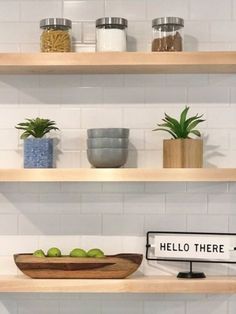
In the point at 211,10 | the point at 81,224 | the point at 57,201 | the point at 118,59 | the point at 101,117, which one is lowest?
the point at 81,224

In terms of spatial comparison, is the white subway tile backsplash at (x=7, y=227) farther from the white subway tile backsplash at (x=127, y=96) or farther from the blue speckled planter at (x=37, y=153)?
the white subway tile backsplash at (x=127, y=96)

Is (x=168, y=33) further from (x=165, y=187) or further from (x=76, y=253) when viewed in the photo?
(x=76, y=253)

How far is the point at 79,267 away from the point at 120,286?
19 centimetres

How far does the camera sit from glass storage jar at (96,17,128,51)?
2982 mm

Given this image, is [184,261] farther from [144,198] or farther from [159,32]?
[159,32]

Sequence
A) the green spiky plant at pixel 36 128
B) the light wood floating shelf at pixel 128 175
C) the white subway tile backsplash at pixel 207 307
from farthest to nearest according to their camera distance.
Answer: the white subway tile backsplash at pixel 207 307, the green spiky plant at pixel 36 128, the light wood floating shelf at pixel 128 175

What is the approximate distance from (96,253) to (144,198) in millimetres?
337

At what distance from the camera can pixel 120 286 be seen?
115 inches

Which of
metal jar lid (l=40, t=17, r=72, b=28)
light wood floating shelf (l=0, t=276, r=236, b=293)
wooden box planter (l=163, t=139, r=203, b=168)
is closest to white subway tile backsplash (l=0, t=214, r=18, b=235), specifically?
light wood floating shelf (l=0, t=276, r=236, b=293)

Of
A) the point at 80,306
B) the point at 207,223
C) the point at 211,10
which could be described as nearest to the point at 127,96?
the point at 211,10

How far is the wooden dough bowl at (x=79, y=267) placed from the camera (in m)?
2.96

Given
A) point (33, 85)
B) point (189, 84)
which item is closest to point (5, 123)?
point (33, 85)

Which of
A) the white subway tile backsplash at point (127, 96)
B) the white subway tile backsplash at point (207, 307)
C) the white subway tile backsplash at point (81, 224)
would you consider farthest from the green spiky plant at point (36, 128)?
the white subway tile backsplash at point (207, 307)

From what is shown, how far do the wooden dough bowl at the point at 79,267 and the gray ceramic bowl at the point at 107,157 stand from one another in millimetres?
389
